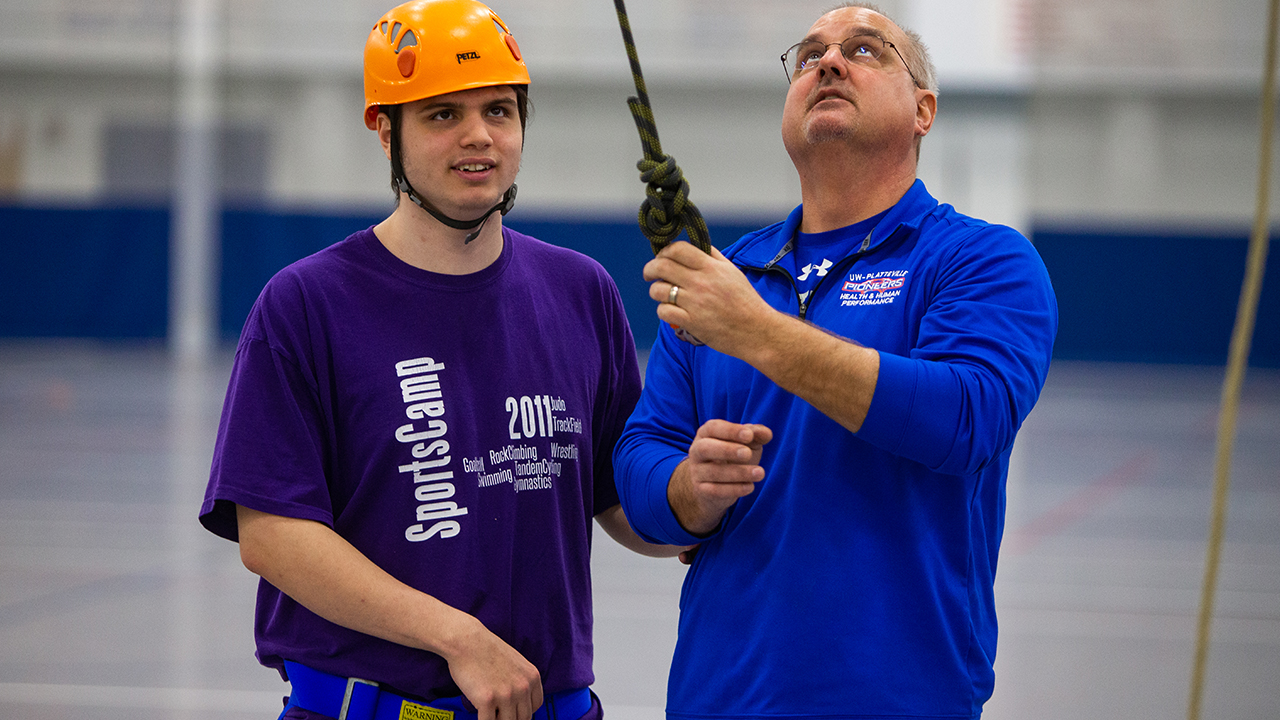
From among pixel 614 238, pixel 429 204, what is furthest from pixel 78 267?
pixel 429 204

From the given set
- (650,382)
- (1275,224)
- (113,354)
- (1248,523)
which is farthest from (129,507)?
(1275,224)

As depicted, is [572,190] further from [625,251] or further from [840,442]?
[840,442]

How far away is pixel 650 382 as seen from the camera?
2100mm

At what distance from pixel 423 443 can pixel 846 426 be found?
2.50 ft

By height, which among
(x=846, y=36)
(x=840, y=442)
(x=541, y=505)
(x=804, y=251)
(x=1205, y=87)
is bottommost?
(x=541, y=505)

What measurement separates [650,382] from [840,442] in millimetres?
418

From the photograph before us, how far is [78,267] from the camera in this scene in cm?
1691

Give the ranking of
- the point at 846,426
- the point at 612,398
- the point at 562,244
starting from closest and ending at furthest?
the point at 846,426 < the point at 612,398 < the point at 562,244

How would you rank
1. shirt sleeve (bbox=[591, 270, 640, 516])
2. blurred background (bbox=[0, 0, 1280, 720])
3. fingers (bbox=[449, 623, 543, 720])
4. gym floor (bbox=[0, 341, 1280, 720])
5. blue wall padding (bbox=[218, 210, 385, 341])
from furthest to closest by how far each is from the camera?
blue wall padding (bbox=[218, 210, 385, 341])
blurred background (bbox=[0, 0, 1280, 720])
gym floor (bbox=[0, 341, 1280, 720])
shirt sleeve (bbox=[591, 270, 640, 516])
fingers (bbox=[449, 623, 543, 720])

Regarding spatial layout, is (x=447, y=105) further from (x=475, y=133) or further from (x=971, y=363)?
(x=971, y=363)

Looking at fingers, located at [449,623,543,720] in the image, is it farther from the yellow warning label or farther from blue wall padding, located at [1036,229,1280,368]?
blue wall padding, located at [1036,229,1280,368]

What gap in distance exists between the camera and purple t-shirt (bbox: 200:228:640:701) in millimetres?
1900

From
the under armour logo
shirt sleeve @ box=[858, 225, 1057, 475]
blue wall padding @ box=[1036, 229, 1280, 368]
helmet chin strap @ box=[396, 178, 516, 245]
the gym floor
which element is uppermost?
helmet chin strap @ box=[396, 178, 516, 245]

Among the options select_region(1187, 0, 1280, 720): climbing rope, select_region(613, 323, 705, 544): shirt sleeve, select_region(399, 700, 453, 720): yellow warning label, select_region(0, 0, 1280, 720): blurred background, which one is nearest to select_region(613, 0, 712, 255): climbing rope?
select_region(613, 323, 705, 544): shirt sleeve
